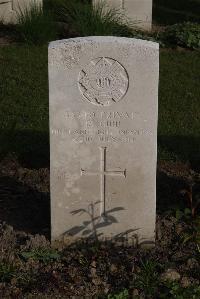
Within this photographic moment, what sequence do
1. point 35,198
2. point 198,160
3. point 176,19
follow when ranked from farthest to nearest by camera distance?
point 176,19
point 198,160
point 35,198

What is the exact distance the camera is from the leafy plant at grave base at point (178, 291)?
176 inches

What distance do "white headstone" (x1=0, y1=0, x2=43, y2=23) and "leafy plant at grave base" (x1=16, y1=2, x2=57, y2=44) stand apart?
63 centimetres

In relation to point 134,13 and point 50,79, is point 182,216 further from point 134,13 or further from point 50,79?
point 134,13

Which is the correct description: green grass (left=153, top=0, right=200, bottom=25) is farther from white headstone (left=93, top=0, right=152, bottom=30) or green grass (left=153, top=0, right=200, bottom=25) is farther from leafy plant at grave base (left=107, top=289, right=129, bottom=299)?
leafy plant at grave base (left=107, top=289, right=129, bottom=299)

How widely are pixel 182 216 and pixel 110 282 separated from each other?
1.00 m

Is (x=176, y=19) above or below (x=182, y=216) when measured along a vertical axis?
above

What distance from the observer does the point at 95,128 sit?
16.0ft

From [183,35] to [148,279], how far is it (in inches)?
257

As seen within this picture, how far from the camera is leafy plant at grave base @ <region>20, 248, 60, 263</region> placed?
4.91m

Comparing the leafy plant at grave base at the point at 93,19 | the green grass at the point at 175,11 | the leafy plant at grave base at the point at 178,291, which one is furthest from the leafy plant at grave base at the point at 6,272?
the green grass at the point at 175,11

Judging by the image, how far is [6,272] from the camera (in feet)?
15.5

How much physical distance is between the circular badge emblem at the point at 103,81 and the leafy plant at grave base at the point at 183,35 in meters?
5.93

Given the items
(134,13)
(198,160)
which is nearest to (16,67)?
(134,13)

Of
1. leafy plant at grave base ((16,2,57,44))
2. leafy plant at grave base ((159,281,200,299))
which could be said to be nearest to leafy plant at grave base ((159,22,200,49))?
leafy plant at grave base ((16,2,57,44))
